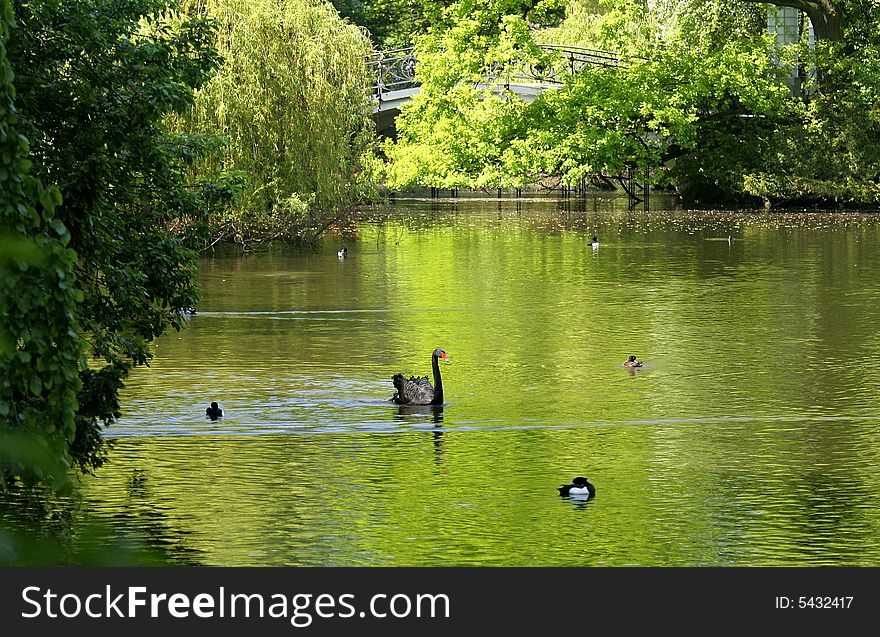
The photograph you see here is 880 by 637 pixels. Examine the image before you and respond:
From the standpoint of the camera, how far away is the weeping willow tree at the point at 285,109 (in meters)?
37.4

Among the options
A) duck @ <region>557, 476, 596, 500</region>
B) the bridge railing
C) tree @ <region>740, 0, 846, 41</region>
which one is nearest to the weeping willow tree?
the bridge railing

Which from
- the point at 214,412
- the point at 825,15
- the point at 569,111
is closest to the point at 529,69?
the point at 569,111

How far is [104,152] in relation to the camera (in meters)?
14.0

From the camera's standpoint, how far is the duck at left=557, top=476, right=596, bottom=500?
48.8 ft

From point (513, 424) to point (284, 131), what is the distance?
21374mm

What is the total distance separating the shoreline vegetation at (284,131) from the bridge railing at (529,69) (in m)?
0.38

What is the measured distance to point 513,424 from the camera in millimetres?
18625

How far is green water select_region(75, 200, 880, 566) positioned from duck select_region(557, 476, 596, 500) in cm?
12

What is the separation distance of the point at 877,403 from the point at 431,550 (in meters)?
8.63

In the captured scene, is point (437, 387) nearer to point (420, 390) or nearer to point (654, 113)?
point (420, 390)

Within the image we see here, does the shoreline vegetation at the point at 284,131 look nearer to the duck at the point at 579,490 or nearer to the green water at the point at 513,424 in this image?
the green water at the point at 513,424

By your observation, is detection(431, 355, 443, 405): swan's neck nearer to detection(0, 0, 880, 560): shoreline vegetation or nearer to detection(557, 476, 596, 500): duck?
detection(0, 0, 880, 560): shoreline vegetation

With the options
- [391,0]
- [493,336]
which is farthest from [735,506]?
[391,0]

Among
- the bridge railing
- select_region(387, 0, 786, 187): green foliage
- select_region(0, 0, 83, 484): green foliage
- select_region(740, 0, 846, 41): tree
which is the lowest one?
select_region(0, 0, 83, 484): green foliage
